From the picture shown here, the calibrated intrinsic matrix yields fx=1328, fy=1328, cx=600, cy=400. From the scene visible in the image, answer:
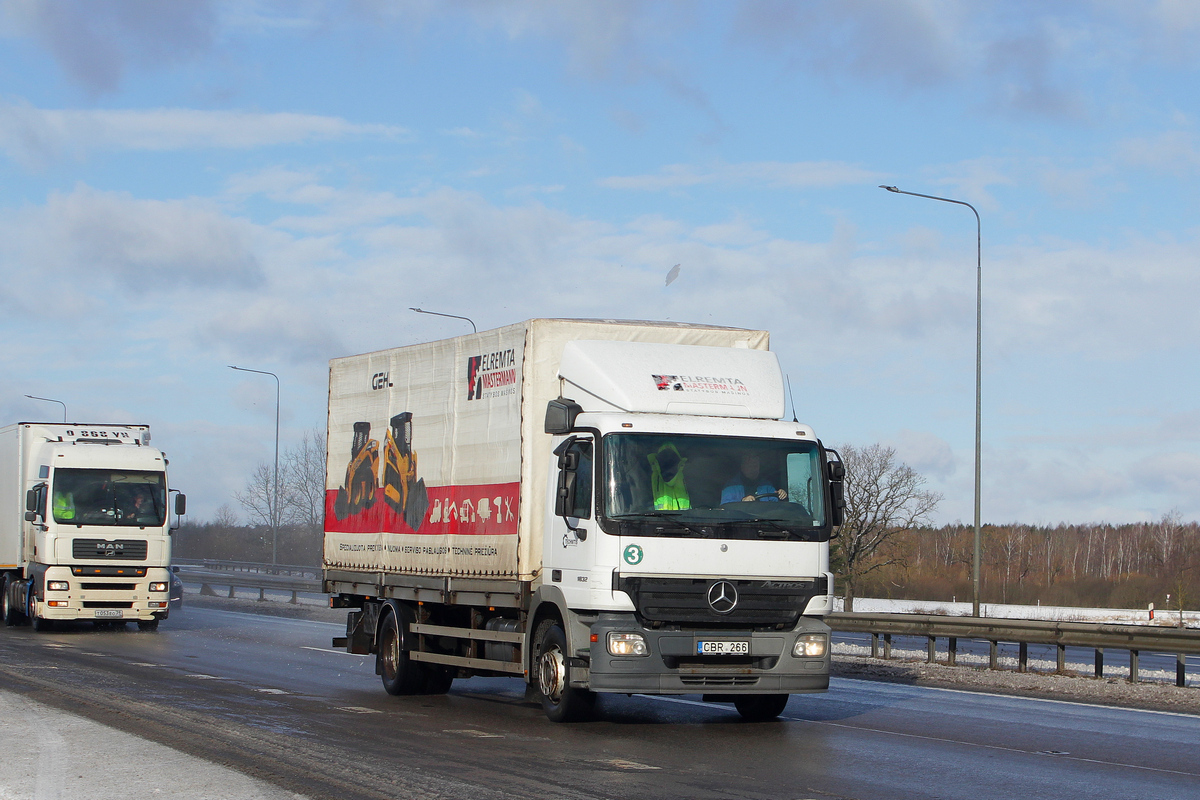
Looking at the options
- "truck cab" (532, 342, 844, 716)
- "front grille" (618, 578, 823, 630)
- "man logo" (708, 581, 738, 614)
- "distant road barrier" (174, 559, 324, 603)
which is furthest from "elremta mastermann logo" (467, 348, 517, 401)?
"distant road barrier" (174, 559, 324, 603)

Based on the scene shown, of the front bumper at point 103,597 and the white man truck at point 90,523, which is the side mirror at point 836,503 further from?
the front bumper at point 103,597

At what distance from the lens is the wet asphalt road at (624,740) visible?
8789mm

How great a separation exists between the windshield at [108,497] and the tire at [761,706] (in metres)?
17.1

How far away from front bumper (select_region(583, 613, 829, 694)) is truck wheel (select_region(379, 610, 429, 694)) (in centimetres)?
376

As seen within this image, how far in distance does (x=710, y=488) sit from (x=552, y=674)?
225cm

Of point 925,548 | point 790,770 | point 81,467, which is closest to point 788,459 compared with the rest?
point 790,770

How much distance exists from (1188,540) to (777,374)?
97094mm

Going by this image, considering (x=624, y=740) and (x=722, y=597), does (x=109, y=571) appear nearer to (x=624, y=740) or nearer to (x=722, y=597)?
(x=624, y=740)

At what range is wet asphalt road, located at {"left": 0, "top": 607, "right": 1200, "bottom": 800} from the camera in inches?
346

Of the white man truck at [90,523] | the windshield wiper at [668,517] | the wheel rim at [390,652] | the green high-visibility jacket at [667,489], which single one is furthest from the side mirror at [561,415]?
the white man truck at [90,523]

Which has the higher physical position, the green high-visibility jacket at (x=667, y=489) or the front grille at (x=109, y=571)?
the green high-visibility jacket at (x=667, y=489)

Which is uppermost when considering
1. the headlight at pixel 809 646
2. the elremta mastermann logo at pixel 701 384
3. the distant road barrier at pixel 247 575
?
the elremta mastermann logo at pixel 701 384

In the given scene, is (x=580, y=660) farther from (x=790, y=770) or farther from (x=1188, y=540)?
(x=1188, y=540)

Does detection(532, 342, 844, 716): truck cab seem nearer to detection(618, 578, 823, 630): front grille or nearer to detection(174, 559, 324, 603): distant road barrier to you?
detection(618, 578, 823, 630): front grille
